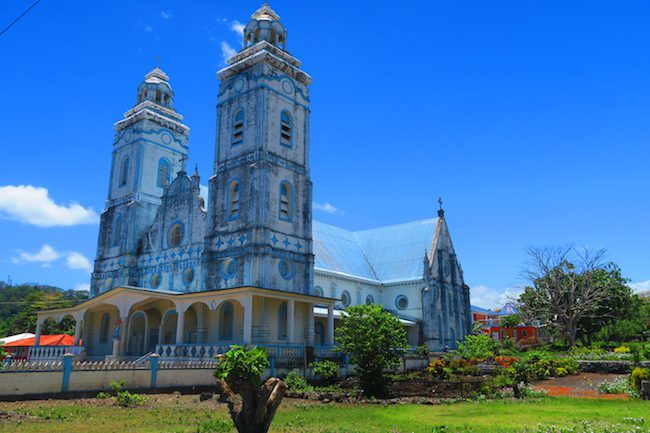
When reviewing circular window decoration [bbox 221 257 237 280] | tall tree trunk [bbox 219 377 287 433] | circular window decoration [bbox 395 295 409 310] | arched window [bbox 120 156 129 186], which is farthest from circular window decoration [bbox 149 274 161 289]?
tall tree trunk [bbox 219 377 287 433]

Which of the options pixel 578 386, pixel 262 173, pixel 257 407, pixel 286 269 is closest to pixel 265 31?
pixel 262 173

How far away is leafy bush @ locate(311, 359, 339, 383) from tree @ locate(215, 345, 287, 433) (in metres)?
14.0

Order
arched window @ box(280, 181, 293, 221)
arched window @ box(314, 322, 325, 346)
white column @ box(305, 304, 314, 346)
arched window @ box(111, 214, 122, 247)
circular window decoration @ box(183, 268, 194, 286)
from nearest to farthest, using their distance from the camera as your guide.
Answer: white column @ box(305, 304, 314, 346) → arched window @ box(280, 181, 293, 221) → circular window decoration @ box(183, 268, 194, 286) → arched window @ box(314, 322, 325, 346) → arched window @ box(111, 214, 122, 247)

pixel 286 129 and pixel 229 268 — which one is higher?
pixel 286 129

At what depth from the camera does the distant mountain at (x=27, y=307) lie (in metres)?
61.6

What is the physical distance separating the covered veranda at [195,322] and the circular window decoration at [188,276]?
260 cm

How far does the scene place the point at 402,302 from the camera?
4447 cm

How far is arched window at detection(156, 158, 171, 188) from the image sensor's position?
41.8 m

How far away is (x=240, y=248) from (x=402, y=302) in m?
18.2

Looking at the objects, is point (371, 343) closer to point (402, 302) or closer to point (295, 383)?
point (295, 383)

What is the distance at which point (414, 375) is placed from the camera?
27609 millimetres

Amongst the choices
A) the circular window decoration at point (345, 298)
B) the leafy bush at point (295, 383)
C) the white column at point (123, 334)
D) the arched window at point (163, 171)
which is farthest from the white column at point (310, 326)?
the arched window at point (163, 171)

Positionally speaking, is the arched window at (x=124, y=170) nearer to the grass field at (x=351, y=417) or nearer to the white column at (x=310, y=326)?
the white column at (x=310, y=326)

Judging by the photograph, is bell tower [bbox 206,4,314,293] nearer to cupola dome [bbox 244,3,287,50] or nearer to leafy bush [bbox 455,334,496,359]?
cupola dome [bbox 244,3,287,50]
